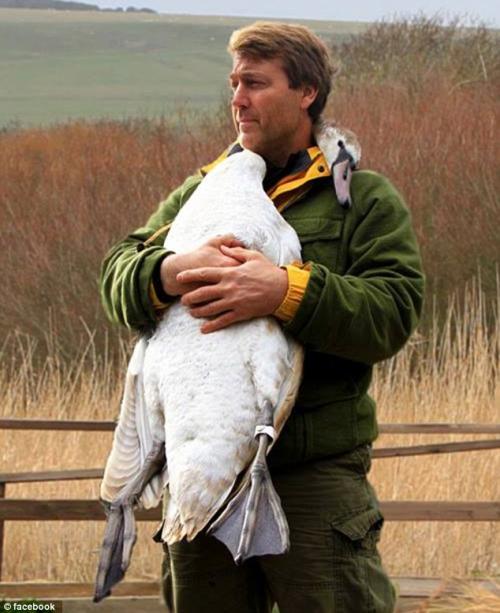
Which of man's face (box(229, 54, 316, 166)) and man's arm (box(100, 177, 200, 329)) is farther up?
man's face (box(229, 54, 316, 166))

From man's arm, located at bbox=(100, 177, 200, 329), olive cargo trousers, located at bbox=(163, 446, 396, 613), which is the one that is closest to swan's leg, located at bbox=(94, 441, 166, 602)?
olive cargo trousers, located at bbox=(163, 446, 396, 613)

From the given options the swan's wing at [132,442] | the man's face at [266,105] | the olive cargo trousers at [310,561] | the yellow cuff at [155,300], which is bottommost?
the olive cargo trousers at [310,561]

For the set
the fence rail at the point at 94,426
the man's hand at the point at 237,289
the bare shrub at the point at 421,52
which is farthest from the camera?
the bare shrub at the point at 421,52

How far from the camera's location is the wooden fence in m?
5.63

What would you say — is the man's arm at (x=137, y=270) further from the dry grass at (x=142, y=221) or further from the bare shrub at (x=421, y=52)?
the bare shrub at (x=421, y=52)

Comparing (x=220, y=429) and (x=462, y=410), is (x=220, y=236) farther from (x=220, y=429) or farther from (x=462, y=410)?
(x=462, y=410)

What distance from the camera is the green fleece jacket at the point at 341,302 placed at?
3.20 meters

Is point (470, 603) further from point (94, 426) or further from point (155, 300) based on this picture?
point (94, 426)

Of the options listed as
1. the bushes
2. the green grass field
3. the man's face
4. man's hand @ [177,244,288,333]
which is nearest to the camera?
man's hand @ [177,244,288,333]

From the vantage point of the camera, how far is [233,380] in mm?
3156

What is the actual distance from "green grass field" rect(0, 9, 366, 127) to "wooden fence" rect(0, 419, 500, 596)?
2987 centimetres

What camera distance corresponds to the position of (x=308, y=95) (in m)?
3.42

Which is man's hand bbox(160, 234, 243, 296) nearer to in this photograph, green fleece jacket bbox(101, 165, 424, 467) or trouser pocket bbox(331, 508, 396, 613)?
green fleece jacket bbox(101, 165, 424, 467)

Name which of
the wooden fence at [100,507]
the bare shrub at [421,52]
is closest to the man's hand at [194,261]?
the wooden fence at [100,507]
